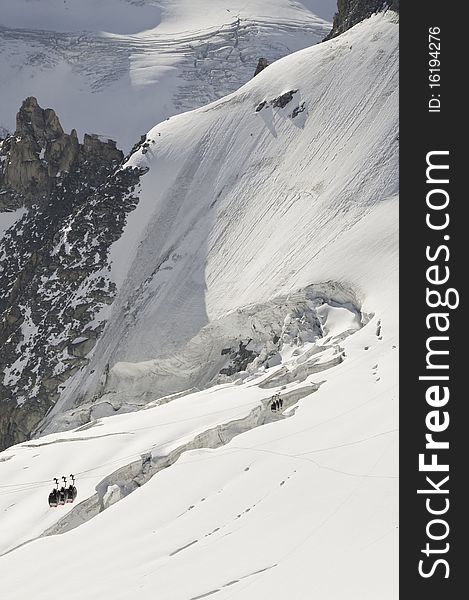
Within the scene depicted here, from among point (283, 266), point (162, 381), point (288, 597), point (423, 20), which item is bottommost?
point (288, 597)

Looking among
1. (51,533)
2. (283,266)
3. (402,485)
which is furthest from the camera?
(283,266)

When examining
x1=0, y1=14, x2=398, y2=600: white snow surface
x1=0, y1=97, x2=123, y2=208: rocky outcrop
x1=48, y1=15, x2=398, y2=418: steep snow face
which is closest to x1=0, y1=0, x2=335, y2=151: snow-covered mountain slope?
x1=0, y1=97, x2=123, y2=208: rocky outcrop

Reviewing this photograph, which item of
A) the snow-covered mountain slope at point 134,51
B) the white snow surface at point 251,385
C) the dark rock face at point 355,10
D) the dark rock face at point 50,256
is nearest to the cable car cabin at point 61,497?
the white snow surface at point 251,385

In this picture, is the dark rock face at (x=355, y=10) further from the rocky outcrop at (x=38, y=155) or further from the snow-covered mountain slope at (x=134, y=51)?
the snow-covered mountain slope at (x=134, y=51)

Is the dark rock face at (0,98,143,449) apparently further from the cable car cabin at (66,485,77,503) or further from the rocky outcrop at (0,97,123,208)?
the cable car cabin at (66,485,77,503)

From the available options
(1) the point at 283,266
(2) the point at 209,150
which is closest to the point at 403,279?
(1) the point at 283,266

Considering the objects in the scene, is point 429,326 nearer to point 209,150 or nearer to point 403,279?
point 403,279
